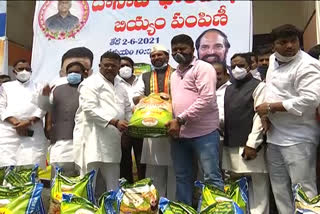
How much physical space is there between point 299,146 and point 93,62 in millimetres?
3579

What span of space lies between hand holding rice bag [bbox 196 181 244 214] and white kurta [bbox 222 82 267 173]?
2.02 ft

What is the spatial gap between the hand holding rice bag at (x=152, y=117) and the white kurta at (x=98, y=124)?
0.34 meters

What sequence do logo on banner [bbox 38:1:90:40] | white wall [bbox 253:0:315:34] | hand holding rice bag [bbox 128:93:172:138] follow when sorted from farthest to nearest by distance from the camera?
white wall [bbox 253:0:315:34]
logo on banner [bbox 38:1:90:40]
hand holding rice bag [bbox 128:93:172:138]

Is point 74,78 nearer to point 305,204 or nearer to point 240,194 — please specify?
point 240,194

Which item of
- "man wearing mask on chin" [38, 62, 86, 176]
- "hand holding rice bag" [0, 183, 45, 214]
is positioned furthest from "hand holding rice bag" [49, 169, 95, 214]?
"man wearing mask on chin" [38, 62, 86, 176]

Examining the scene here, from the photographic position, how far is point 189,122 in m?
3.12

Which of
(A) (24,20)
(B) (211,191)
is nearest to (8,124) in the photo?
(B) (211,191)

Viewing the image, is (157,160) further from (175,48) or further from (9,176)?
(9,176)

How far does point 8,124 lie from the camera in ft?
13.1

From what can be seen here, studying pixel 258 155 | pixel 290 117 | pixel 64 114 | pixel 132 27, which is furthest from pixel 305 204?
pixel 132 27

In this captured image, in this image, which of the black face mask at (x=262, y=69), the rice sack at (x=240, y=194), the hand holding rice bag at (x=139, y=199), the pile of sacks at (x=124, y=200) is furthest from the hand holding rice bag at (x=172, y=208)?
the black face mask at (x=262, y=69)

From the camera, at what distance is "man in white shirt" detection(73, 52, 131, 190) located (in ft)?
11.1

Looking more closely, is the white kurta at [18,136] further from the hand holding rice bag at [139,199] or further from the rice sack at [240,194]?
the rice sack at [240,194]

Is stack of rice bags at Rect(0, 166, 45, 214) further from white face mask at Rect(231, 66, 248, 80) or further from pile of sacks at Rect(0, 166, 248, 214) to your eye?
white face mask at Rect(231, 66, 248, 80)
